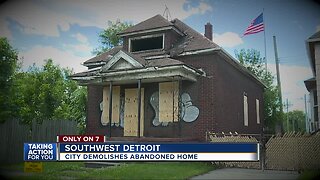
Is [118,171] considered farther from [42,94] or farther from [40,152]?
[42,94]

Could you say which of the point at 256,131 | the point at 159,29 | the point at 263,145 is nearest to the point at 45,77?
the point at 159,29

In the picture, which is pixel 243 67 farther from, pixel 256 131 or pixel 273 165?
pixel 273 165

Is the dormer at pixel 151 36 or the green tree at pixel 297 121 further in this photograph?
the dormer at pixel 151 36

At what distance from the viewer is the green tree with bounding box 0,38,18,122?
10.1 meters

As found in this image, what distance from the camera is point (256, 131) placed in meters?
15.6

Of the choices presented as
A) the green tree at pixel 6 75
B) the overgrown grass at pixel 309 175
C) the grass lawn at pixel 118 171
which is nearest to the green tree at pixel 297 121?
the overgrown grass at pixel 309 175

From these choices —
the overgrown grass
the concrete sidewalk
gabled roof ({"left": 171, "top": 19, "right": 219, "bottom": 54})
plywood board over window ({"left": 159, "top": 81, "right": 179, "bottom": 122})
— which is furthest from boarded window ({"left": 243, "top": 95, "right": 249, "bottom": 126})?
the overgrown grass

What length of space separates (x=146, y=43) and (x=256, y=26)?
643 centimetres

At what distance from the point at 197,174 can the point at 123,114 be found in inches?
252

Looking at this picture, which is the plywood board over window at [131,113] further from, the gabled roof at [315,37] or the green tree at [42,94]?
the gabled roof at [315,37]

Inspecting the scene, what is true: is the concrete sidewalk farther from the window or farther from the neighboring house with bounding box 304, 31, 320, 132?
the window

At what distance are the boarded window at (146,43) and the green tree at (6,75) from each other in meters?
5.78

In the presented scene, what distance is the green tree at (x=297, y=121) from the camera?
35.4 ft

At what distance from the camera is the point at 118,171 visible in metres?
8.82
